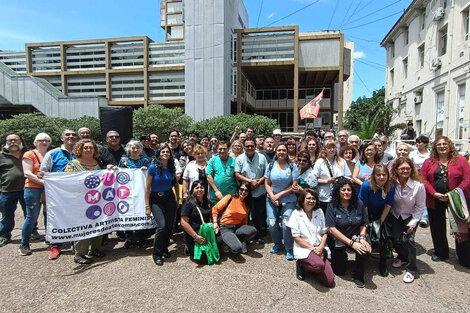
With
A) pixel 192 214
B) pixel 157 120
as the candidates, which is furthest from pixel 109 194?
pixel 157 120

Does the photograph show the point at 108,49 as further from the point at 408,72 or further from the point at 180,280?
the point at 180,280

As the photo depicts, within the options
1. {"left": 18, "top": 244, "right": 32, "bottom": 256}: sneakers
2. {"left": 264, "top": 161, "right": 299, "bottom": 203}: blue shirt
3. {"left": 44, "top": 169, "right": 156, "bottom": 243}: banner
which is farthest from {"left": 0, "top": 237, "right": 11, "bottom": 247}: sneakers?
{"left": 264, "top": 161, "right": 299, "bottom": 203}: blue shirt

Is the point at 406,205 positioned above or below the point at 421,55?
below

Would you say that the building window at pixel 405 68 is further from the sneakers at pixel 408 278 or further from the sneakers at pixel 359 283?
the sneakers at pixel 359 283

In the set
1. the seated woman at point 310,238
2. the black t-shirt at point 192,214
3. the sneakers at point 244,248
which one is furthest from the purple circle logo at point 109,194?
the seated woman at point 310,238

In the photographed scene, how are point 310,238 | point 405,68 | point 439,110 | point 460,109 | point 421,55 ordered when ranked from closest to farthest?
point 310,238 → point 460,109 → point 439,110 → point 421,55 → point 405,68

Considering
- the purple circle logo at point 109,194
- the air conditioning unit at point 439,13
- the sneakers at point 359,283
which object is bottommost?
the sneakers at point 359,283

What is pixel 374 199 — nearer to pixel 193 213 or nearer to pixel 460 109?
pixel 193 213

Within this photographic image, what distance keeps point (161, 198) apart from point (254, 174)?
1514mm

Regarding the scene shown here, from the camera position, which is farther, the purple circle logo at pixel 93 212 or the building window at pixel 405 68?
the building window at pixel 405 68

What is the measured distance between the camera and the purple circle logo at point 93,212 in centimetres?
420

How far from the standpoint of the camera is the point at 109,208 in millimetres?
4410

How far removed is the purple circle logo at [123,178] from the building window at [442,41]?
61.1ft

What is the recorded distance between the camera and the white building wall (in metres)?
22.8
